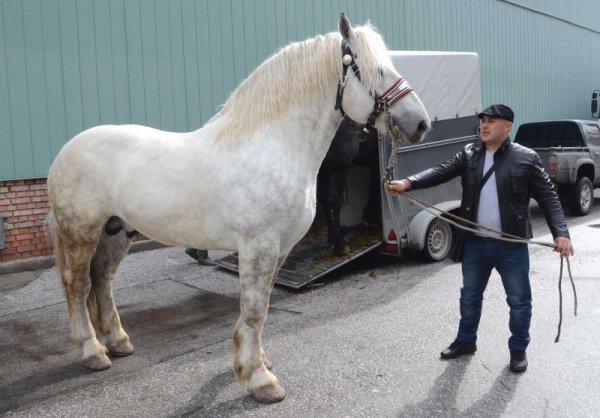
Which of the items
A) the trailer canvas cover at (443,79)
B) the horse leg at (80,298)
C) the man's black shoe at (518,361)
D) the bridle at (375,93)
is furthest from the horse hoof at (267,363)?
the trailer canvas cover at (443,79)

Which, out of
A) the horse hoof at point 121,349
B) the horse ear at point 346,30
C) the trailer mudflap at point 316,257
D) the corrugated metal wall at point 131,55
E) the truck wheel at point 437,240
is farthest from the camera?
the corrugated metal wall at point 131,55

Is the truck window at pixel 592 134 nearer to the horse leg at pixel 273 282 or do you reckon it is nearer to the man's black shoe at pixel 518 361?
the man's black shoe at pixel 518 361

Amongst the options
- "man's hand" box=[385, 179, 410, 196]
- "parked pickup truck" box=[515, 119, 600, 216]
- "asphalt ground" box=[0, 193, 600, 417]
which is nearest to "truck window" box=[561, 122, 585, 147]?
"parked pickup truck" box=[515, 119, 600, 216]

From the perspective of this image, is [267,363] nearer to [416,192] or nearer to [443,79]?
[416,192]

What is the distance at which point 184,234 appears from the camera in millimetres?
3564

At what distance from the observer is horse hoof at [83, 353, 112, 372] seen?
13.4 ft

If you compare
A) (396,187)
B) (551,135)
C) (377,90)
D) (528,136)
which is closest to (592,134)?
(551,135)

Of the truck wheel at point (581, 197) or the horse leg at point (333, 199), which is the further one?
the truck wheel at point (581, 197)

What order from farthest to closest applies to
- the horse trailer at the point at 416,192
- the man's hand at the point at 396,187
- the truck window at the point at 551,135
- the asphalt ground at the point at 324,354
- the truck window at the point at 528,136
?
the truck window at the point at 528,136, the truck window at the point at 551,135, the horse trailer at the point at 416,192, the man's hand at the point at 396,187, the asphalt ground at the point at 324,354

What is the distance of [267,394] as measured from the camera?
347cm

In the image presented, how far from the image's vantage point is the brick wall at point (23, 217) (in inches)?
299

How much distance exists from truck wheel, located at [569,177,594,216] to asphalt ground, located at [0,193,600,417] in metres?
4.53

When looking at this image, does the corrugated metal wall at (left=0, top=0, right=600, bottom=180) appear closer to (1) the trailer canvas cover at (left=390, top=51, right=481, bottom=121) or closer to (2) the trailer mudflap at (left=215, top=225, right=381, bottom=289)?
(2) the trailer mudflap at (left=215, top=225, right=381, bottom=289)

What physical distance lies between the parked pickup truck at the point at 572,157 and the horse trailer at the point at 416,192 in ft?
11.4
